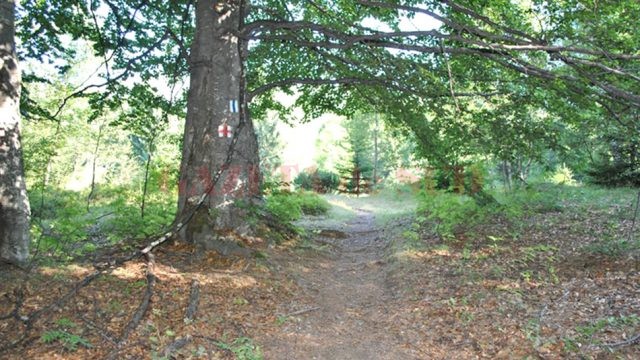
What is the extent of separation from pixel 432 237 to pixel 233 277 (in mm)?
5555

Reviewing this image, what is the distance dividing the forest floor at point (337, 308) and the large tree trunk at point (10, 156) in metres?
0.36

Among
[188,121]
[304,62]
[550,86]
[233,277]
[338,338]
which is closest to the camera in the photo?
[338,338]

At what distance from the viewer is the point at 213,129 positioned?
24.3 ft

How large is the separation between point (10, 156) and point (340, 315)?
14.9 ft

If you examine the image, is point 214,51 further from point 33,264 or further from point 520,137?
point 520,137

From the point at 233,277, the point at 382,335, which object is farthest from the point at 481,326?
the point at 233,277

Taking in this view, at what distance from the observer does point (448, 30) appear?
31.3 ft

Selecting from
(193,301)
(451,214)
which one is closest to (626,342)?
(193,301)

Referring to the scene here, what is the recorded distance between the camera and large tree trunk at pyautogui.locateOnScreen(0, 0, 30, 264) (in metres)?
5.31

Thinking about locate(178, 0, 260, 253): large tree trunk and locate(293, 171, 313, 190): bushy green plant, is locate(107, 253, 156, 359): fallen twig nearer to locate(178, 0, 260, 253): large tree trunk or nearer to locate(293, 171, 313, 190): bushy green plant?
locate(178, 0, 260, 253): large tree trunk

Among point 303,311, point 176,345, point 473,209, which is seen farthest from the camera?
point 473,209

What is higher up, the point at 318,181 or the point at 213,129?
the point at 213,129

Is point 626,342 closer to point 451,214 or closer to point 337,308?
point 337,308

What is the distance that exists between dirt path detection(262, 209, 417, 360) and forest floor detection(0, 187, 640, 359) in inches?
0.9
